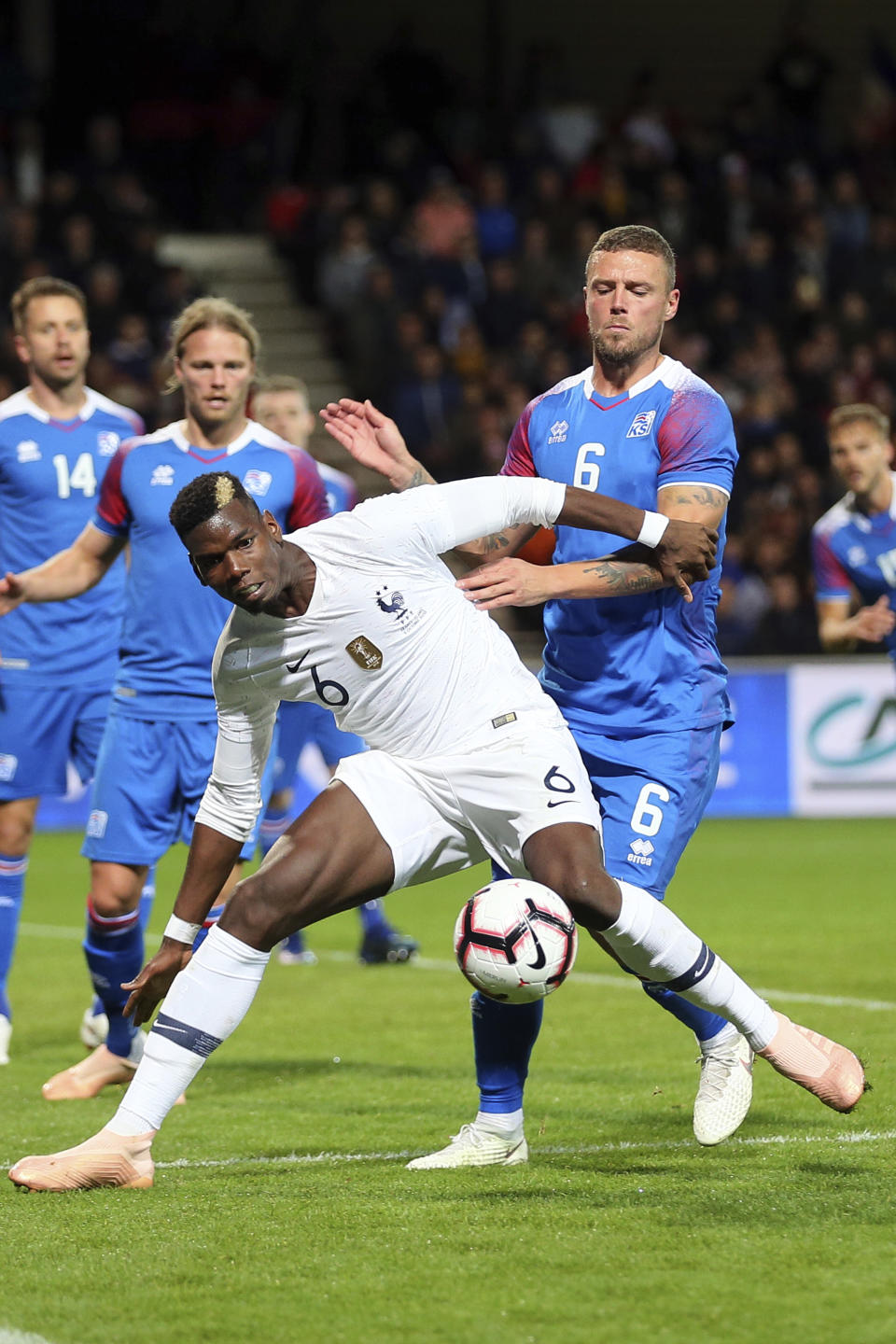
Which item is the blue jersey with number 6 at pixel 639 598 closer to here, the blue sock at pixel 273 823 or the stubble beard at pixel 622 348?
the stubble beard at pixel 622 348

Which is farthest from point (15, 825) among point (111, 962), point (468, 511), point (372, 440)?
point (468, 511)

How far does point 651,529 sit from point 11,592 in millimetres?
2413

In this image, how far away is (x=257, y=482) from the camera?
663 centimetres

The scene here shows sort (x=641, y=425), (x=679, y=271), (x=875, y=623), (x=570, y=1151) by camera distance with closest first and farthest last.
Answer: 1. (x=641, y=425)
2. (x=570, y=1151)
3. (x=875, y=623)
4. (x=679, y=271)

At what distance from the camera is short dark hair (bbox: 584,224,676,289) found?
17.8ft

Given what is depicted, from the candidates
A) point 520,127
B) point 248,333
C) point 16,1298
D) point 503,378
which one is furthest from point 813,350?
point 16,1298

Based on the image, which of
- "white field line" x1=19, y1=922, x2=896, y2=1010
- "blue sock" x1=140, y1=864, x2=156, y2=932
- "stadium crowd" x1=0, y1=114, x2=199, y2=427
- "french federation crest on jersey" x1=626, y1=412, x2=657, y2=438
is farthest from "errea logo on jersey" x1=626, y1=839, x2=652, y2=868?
"stadium crowd" x1=0, y1=114, x2=199, y2=427

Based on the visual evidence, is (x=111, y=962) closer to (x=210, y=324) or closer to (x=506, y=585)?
(x=210, y=324)

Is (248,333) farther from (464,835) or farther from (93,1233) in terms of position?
(93,1233)

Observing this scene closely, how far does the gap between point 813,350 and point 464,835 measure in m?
15.1

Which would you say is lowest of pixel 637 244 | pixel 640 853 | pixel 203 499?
pixel 640 853

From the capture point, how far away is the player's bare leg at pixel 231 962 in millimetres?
4855

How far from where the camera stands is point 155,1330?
3791 millimetres

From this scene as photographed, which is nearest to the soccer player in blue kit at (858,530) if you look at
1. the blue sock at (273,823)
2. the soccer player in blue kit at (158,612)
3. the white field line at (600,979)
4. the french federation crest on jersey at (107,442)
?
the white field line at (600,979)
